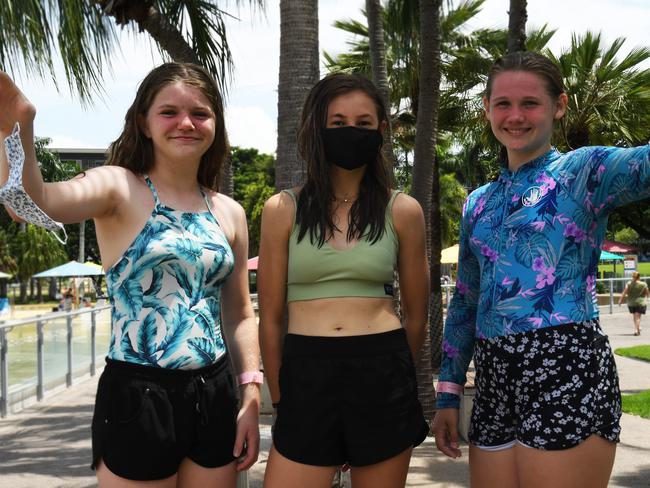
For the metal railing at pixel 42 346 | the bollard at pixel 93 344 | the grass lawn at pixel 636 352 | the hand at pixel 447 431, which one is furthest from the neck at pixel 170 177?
the grass lawn at pixel 636 352

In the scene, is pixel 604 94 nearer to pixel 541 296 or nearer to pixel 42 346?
pixel 42 346

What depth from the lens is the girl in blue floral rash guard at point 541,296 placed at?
2436 mm

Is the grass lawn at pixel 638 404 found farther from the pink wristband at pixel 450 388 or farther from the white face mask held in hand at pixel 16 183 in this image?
the white face mask held in hand at pixel 16 183

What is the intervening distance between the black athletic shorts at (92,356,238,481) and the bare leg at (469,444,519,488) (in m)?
0.84

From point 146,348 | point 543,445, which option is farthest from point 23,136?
point 543,445

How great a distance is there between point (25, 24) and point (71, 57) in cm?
51

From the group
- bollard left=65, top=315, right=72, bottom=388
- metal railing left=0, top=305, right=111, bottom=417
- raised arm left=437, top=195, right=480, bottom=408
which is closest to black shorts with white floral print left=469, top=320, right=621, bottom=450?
raised arm left=437, top=195, right=480, bottom=408

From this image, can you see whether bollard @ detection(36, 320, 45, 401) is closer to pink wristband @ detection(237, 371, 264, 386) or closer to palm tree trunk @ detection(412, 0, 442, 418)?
palm tree trunk @ detection(412, 0, 442, 418)

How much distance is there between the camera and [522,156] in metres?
2.73

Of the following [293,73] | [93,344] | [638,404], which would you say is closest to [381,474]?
[293,73]

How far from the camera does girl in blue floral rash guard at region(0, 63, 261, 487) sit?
8.04 feet

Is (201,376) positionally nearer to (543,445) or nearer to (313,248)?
(313,248)

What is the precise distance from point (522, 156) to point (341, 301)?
783 mm

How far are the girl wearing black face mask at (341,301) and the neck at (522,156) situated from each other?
1.18ft
